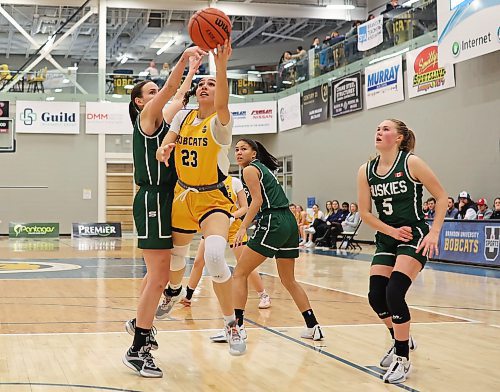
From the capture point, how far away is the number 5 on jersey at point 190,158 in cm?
488

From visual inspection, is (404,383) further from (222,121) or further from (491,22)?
(491,22)

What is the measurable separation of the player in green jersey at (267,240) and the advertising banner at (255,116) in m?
20.1

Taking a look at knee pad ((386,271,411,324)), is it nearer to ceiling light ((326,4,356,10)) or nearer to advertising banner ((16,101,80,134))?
advertising banner ((16,101,80,134))

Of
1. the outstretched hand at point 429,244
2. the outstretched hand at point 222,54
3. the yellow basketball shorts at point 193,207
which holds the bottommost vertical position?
A: the outstretched hand at point 429,244

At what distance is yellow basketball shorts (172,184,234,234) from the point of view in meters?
4.82

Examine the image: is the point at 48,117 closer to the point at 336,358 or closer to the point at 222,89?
the point at 222,89

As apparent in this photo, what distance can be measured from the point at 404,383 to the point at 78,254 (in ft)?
42.3

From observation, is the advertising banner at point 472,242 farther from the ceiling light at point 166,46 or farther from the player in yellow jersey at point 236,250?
the ceiling light at point 166,46

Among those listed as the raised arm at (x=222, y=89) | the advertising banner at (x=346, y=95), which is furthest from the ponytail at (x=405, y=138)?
the advertising banner at (x=346, y=95)

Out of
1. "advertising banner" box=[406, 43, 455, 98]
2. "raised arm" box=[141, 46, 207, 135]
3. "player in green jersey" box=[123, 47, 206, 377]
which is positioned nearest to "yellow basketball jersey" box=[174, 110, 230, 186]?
"player in green jersey" box=[123, 47, 206, 377]

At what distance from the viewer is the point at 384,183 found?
4.69m

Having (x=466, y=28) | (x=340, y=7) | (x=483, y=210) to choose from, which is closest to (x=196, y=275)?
(x=483, y=210)

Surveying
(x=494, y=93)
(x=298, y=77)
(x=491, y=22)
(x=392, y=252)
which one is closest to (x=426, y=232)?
(x=392, y=252)

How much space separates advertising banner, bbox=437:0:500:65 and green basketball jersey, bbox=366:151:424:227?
10547 millimetres
